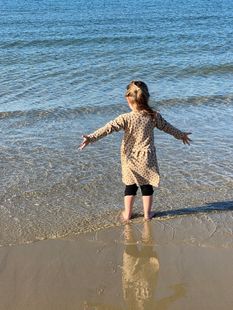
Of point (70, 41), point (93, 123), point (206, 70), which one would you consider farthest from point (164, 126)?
point (70, 41)

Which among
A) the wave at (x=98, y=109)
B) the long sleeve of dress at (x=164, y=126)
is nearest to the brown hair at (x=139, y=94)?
the long sleeve of dress at (x=164, y=126)

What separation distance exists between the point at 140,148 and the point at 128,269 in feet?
4.57

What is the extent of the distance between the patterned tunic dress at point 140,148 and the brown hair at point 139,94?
9cm

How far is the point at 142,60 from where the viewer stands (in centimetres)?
1491

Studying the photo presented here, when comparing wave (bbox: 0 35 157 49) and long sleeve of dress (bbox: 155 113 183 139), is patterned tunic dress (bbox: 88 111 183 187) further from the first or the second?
wave (bbox: 0 35 157 49)

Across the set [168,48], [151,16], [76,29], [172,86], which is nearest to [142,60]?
[168,48]

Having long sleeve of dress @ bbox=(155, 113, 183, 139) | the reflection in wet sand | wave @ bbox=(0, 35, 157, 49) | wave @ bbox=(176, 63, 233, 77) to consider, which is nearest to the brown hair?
long sleeve of dress @ bbox=(155, 113, 183, 139)

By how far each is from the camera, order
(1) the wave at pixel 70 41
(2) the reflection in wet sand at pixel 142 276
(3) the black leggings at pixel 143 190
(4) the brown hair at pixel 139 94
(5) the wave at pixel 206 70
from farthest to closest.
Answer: (1) the wave at pixel 70 41 → (5) the wave at pixel 206 70 → (3) the black leggings at pixel 143 190 → (4) the brown hair at pixel 139 94 → (2) the reflection in wet sand at pixel 142 276

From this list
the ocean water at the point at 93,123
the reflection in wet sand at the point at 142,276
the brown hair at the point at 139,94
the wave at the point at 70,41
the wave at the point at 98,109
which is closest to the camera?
the reflection in wet sand at the point at 142,276

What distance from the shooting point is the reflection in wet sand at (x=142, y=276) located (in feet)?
11.1

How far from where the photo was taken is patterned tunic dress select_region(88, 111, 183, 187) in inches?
187

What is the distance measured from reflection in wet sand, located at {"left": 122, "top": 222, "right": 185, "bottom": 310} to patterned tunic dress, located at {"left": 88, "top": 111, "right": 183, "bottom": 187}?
58cm

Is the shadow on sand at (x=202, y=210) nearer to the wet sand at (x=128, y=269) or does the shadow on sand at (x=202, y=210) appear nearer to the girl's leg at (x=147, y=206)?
the girl's leg at (x=147, y=206)

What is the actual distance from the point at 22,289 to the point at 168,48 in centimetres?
1440
